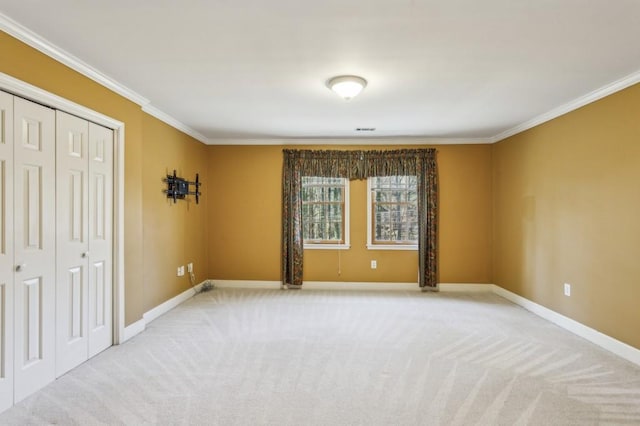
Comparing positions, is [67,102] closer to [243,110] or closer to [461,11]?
[243,110]

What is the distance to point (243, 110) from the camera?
13.8ft

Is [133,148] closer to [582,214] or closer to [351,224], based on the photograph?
[351,224]

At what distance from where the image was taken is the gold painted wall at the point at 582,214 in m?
3.17

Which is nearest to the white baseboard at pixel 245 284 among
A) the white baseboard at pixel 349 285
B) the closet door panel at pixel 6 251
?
the white baseboard at pixel 349 285

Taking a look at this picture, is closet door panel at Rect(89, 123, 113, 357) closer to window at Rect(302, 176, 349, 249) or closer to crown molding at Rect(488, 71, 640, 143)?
window at Rect(302, 176, 349, 249)

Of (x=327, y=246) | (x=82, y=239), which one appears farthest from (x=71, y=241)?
(x=327, y=246)

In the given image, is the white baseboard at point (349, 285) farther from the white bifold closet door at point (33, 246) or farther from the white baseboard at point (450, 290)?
the white bifold closet door at point (33, 246)

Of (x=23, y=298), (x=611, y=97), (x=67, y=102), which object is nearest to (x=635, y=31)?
(x=611, y=97)

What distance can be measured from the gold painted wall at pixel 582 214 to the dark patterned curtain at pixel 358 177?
→ 113 centimetres

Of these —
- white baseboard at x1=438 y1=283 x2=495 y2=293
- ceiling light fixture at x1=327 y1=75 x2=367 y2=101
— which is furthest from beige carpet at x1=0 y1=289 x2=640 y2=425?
ceiling light fixture at x1=327 y1=75 x2=367 y2=101

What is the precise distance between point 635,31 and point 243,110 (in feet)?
11.7

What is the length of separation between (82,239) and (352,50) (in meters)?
2.76

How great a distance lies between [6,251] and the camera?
231 cm

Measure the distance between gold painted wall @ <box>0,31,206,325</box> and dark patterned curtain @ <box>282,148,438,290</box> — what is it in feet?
5.29
